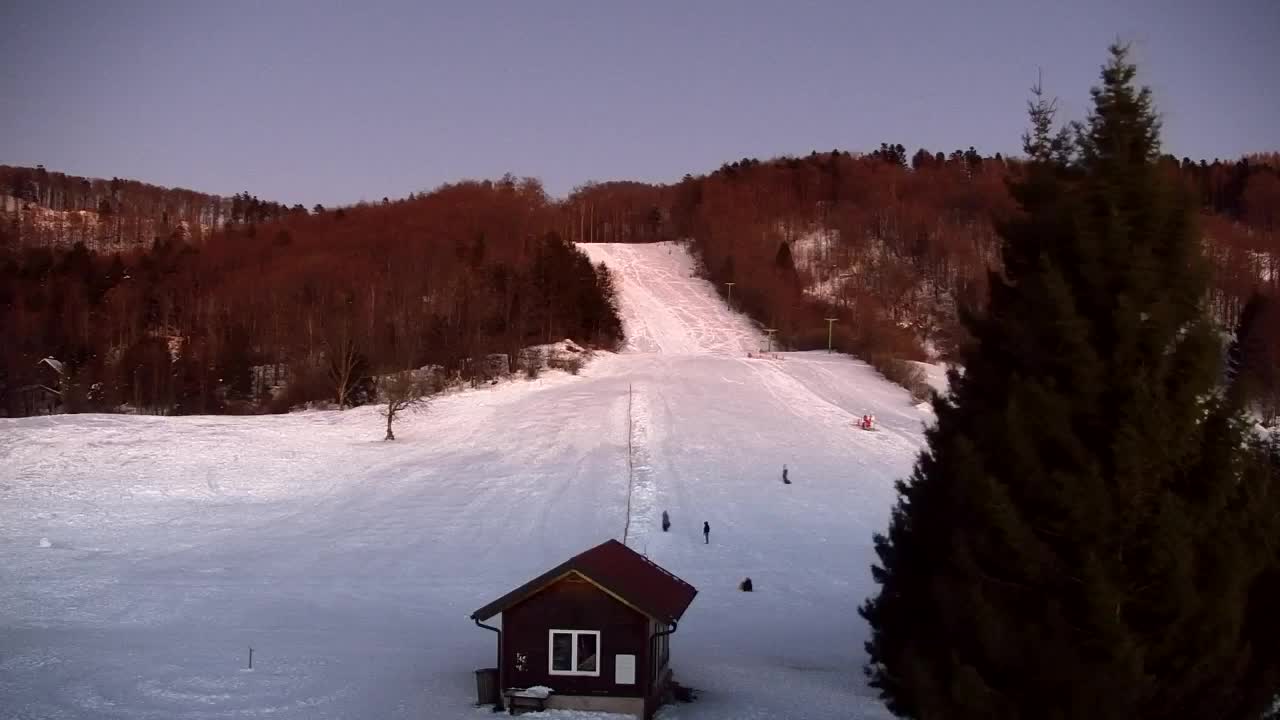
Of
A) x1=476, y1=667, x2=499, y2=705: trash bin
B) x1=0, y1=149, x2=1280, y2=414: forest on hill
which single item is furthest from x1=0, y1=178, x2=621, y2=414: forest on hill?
x1=476, y1=667, x2=499, y2=705: trash bin

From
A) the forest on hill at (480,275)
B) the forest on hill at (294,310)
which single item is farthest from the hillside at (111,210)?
the forest on hill at (294,310)

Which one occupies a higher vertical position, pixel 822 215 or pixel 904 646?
pixel 822 215

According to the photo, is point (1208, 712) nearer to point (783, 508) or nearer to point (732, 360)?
point (783, 508)

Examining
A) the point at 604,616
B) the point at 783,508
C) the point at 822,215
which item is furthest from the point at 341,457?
the point at 822,215

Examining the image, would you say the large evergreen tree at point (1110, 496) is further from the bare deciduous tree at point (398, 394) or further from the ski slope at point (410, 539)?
the bare deciduous tree at point (398, 394)

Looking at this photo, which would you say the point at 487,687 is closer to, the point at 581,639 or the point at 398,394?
the point at 581,639

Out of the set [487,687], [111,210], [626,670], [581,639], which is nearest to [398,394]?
[487,687]
